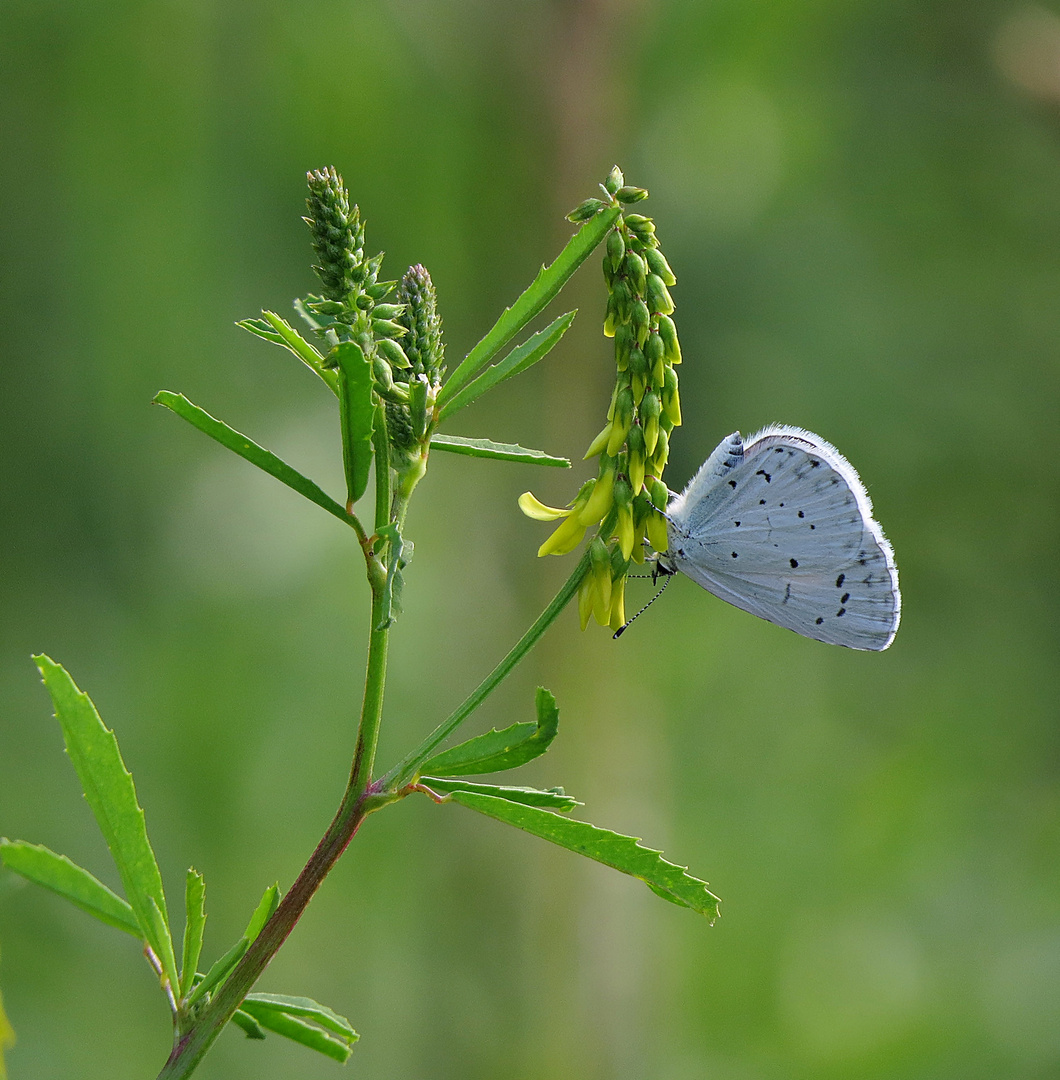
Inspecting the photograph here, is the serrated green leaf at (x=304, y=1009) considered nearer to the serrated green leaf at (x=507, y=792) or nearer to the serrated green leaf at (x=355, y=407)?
the serrated green leaf at (x=507, y=792)

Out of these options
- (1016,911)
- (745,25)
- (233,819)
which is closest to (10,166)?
(233,819)

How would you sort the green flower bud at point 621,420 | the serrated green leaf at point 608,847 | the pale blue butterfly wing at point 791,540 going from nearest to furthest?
the serrated green leaf at point 608,847 → the green flower bud at point 621,420 → the pale blue butterfly wing at point 791,540

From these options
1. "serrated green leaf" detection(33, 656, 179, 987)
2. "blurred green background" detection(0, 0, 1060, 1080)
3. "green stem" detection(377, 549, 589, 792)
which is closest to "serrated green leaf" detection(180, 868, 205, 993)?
"serrated green leaf" detection(33, 656, 179, 987)

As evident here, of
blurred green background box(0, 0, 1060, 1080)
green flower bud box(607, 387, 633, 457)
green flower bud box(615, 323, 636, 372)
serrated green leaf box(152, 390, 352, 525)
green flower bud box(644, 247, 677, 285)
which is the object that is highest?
blurred green background box(0, 0, 1060, 1080)

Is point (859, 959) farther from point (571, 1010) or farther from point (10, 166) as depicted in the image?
point (10, 166)

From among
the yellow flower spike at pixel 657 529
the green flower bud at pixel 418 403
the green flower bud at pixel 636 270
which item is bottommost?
the green flower bud at pixel 418 403

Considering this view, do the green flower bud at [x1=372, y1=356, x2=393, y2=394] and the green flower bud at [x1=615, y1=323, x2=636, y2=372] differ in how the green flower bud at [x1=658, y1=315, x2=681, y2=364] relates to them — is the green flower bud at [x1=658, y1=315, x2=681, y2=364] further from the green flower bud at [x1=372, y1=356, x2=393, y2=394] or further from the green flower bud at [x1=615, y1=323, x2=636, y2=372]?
the green flower bud at [x1=372, y1=356, x2=393, y2=394]

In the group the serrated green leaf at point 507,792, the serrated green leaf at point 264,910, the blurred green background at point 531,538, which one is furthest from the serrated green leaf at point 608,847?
the blurred green background at point 531,538
